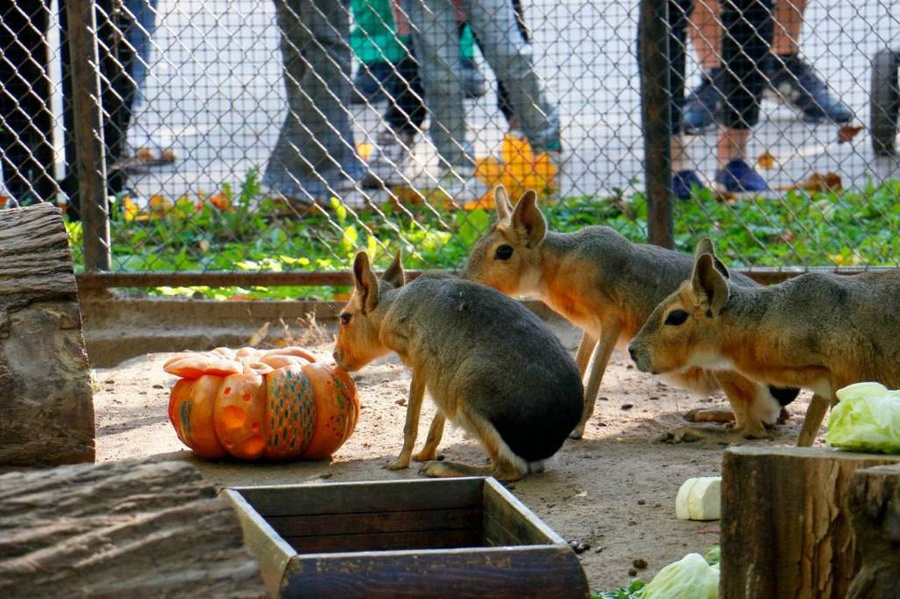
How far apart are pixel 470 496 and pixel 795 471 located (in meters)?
0.81

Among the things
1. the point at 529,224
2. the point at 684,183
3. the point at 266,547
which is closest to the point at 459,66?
the point at 684,183

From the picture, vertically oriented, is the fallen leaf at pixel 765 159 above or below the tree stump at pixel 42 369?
above

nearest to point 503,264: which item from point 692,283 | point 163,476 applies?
point 692,283

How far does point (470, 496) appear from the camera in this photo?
3.30 m

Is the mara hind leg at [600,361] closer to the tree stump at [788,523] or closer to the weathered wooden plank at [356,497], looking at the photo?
the weathered wooden plank at [356,497]

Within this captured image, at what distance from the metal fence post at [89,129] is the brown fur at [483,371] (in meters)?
2.37

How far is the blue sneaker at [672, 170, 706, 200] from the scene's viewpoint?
27.8 feet

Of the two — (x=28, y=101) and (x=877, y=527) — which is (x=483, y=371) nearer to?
(x=877, y=527)

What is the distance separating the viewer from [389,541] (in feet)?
10.7

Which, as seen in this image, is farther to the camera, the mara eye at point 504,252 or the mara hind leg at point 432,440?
the mara eye at point 504,252

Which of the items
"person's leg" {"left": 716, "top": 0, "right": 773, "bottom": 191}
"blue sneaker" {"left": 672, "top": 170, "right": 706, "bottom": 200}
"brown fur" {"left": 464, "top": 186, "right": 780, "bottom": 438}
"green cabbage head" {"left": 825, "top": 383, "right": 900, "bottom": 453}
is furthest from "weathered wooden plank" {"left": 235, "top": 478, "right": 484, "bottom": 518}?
"blue sneaker" {"left": 672, "top": 170, "right": 706, "bottom": 200}

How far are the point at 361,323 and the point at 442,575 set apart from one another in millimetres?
2664

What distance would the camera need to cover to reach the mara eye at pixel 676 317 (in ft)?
15.5

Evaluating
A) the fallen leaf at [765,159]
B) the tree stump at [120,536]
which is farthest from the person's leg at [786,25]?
the tree stump at [120,536]
